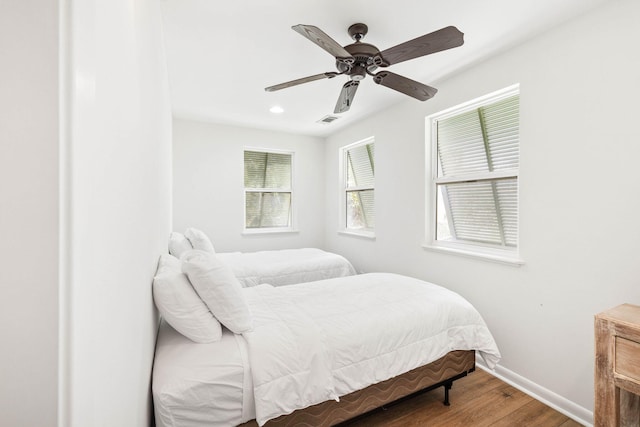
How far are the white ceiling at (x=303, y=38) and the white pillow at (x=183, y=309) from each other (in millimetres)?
1789

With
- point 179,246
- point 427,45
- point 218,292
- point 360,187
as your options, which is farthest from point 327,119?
point 218,292

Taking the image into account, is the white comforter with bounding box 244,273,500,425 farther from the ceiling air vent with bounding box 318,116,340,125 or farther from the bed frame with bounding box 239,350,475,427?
the ceiling air vent with bounding box 318,116,340,125

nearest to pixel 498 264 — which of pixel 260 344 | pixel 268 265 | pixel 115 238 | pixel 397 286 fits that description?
pixel 397 286

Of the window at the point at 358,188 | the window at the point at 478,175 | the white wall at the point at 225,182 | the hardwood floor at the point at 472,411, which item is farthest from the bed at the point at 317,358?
the white wall at the point at 225,182

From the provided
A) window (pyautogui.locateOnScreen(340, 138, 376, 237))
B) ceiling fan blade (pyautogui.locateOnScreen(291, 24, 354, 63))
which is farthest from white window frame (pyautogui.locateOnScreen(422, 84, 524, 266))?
ceiling fan blade (pyautogui.locateOnScreen(291, 24, 354, 63))

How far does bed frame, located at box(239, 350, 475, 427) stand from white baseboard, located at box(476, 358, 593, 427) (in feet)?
1.79

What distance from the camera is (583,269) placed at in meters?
1.90

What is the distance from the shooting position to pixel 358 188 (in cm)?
455

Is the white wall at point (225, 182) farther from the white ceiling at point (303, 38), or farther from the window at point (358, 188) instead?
the white ceiling at point (303, 38)

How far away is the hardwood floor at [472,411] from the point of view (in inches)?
73.0

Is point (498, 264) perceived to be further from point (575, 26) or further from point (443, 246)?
point (575, 26)

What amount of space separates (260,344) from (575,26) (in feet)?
9.50

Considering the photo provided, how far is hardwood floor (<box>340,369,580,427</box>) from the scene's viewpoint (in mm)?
1854

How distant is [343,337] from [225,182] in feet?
11.8
